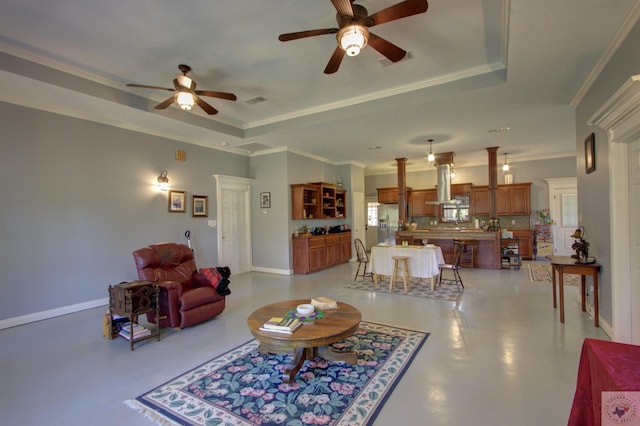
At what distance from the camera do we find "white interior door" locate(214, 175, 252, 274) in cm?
680

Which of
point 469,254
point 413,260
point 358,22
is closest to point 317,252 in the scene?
point 413,260

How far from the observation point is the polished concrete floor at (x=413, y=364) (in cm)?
211

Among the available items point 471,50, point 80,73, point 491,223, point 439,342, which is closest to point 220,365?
point 439,342

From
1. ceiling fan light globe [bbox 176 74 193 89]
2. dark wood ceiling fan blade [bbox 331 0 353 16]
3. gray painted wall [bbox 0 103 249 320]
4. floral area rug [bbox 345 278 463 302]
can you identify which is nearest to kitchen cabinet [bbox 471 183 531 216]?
floral area rug [bbox 345 278 463 302]

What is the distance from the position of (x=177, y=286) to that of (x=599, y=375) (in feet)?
12.3

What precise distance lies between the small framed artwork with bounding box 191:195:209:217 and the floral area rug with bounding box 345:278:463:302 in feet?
10.9

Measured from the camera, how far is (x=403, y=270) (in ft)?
17.6

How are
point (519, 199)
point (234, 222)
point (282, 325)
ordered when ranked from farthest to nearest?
point (519, 199) → point (234, 222) → point (282, 325)

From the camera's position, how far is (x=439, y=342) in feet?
10.5

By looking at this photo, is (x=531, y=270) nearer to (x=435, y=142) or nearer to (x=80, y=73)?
(x=435, y=142)

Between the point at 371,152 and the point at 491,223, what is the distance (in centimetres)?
335

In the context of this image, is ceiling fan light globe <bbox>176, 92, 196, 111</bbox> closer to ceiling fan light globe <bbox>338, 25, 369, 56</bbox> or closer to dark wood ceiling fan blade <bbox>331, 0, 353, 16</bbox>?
ceiling fan light globe <bbox>338, 25, 369, 56</bbox>

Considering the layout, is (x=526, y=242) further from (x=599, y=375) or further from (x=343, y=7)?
(x=343, y=7)

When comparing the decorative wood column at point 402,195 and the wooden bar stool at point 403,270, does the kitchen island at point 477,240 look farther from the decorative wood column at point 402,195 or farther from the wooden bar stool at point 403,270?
the wooden bar stool at point 403,270
